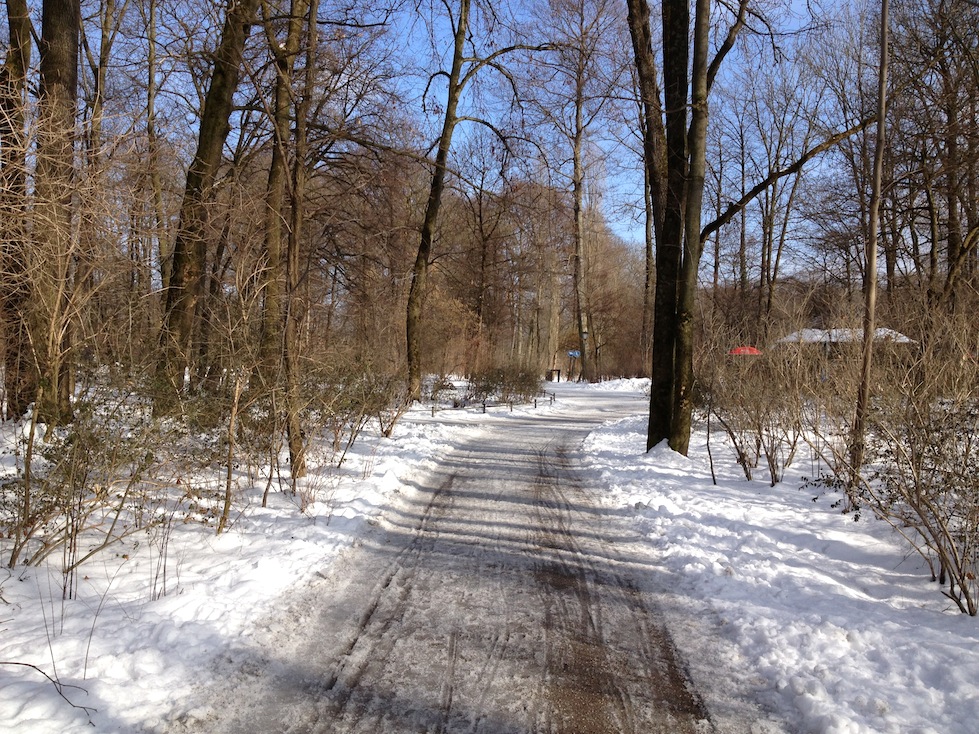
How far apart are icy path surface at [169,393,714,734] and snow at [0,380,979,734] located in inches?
7.7

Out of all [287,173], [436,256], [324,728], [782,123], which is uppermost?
[782,123]

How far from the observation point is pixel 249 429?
7312 mm

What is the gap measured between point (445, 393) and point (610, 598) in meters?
15.6

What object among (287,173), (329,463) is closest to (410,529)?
(329,463)

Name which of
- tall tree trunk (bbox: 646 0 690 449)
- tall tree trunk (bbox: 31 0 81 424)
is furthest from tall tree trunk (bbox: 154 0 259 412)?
tall tree trunk (bbox: 646 0 690 449)

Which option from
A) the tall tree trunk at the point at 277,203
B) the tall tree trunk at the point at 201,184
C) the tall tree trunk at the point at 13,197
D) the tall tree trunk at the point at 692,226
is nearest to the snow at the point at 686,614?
the tall tree trunk at the point at 277,203

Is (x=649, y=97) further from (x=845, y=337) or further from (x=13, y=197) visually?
(x=13, y=197)

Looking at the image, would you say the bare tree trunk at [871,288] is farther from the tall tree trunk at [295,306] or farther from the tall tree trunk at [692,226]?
the tall tree trunk at [295,306]

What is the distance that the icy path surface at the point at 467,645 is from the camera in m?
3.13

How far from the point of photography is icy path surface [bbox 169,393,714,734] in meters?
3.13

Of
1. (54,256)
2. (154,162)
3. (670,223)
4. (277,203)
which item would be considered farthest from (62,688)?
(670,223)

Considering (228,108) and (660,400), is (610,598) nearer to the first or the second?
(660,400)

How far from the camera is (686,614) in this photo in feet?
14.7

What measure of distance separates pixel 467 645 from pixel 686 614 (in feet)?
5.43
